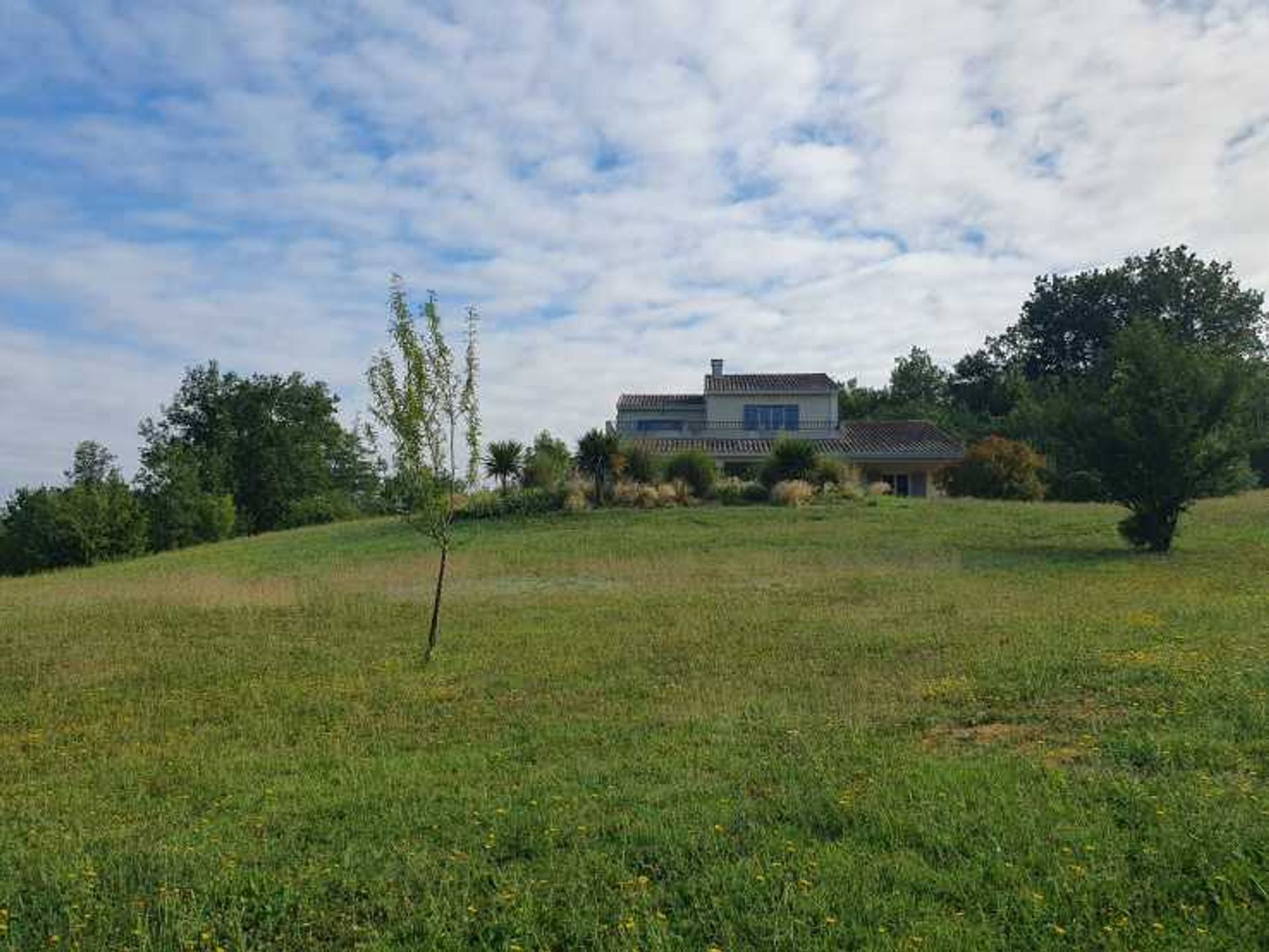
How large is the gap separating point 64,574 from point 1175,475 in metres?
31.2

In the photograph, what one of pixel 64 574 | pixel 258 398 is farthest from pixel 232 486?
pixel 64 574

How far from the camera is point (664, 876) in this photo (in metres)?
5.02

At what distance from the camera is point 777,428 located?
47.4 metres

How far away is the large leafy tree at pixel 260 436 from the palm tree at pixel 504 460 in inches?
897

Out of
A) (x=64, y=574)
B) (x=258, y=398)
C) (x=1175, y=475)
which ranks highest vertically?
(x=258, y=398)

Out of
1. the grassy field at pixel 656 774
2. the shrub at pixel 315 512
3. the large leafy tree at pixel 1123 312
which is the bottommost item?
the grassy field at pixel 656 774

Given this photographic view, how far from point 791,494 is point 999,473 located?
11.1 meters

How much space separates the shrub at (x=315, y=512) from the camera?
5225 cm

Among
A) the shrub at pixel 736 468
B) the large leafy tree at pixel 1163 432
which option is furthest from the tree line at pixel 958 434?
the shrub at pixel 736 468

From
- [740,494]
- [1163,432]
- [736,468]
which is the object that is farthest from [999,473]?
[1163,432]

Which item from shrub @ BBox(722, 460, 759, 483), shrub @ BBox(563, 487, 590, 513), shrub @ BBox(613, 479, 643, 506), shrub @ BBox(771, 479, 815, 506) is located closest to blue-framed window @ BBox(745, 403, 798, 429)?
shrub @ BBox(722, 460, 759, 483)

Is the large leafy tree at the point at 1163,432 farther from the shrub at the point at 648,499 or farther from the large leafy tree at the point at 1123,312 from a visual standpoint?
the large leafy tree at the point at 1123,312

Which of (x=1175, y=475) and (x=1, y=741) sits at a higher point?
(x=1175, y=475)

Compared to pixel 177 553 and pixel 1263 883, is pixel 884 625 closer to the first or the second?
pixel 1263 883
